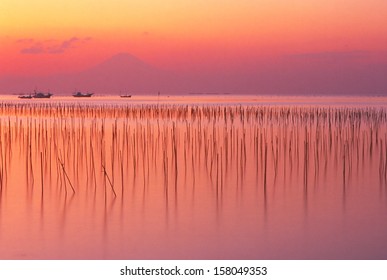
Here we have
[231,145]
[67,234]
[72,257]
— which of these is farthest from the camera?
[231,145]

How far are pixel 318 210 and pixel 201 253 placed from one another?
1.78 m

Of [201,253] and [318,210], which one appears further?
[318,210]

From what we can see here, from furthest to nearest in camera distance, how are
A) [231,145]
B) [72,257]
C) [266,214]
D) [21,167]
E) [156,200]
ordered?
[231,145], [21,167], [156,200], [266,214], [72,257]

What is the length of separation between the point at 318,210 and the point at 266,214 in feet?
1.83

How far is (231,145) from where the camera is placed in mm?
10094

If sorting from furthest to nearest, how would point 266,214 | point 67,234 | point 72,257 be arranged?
1. point 266,214
2. point 67,234
3. point 72,257

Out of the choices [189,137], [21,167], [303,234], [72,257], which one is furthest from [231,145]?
[72,257]

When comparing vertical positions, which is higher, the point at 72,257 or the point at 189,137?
the point at 189,137

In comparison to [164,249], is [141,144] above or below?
above

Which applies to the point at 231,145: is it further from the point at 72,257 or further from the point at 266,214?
the point at 72,257

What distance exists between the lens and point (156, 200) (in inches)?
275

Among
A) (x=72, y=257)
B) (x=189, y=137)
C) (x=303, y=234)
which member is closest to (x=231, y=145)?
(x=189, y=137)

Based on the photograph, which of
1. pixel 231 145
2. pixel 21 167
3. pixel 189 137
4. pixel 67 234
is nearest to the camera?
pixel 67 234

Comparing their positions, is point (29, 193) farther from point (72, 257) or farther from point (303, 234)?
point (303, 234)
